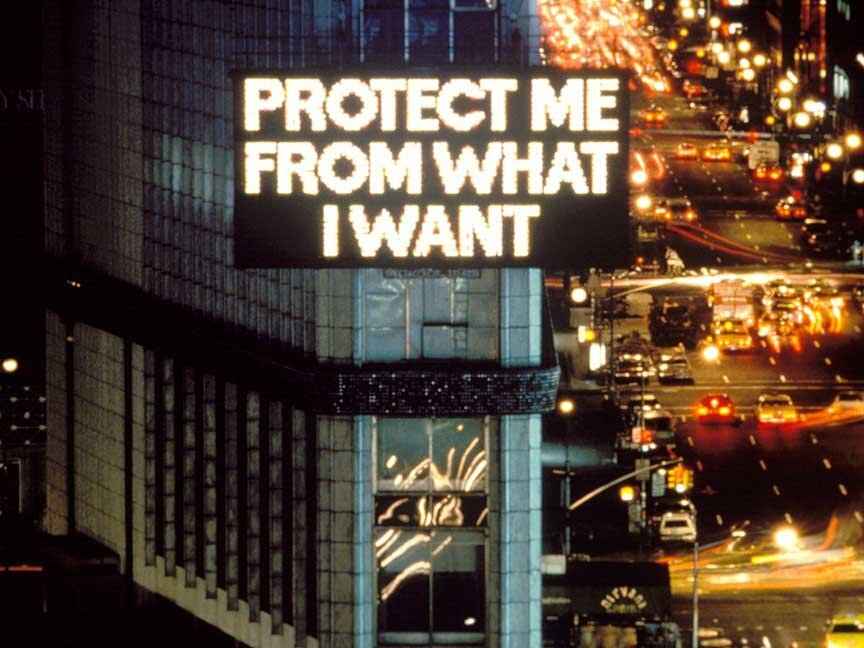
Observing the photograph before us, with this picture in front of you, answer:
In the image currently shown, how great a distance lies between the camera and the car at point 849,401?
125m

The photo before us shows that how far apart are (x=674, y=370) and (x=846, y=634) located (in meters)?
52.1

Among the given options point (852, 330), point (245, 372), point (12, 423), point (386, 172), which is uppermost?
point (386, 172)

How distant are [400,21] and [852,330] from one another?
334 ft

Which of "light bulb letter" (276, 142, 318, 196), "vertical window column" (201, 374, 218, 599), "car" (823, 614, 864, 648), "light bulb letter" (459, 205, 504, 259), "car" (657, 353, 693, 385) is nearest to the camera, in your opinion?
"light bulb letter" (459, 205, 504, 259)

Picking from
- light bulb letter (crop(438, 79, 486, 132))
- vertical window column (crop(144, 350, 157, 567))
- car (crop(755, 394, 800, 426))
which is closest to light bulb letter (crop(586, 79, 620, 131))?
light bulb letter (crop(438, 79, 486, 132))

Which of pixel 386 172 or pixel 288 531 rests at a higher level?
pixel 386 172

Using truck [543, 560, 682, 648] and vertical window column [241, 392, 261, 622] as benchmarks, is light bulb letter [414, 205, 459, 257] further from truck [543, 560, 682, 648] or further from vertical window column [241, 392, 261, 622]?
truck [543, 560, 682, 648]

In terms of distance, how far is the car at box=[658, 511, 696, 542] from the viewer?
326 ft

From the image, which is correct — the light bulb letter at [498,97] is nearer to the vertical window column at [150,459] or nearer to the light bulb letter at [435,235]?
the light bulb letter at [435,235]

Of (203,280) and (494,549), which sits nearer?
(494,549)

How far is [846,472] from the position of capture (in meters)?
113

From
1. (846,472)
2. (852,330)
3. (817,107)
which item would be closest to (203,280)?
(846,472)

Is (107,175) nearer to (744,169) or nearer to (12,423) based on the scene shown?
(12,423)

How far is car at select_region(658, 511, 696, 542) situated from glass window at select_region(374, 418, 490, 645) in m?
52.3
